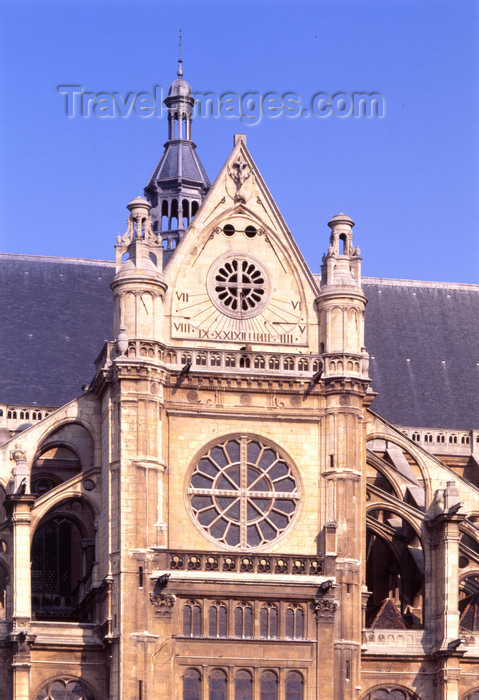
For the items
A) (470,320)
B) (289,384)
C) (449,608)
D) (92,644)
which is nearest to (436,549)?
(449,608)

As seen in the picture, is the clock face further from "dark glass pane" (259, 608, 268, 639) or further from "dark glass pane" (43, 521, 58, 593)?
"dark glass pane" (43, 521, 58, 593)

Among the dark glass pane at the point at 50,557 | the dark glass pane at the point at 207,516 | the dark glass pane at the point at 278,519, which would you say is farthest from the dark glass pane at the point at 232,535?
the dark glass pane at the point at 50,557

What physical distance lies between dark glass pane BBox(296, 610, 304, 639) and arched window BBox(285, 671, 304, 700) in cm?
106

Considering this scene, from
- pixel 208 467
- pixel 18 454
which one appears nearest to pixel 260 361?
pixel 208 467

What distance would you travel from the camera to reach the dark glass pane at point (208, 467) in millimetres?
65438

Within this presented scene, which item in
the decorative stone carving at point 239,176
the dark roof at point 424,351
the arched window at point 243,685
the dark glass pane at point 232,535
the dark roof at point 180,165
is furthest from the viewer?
the dark roof at point 180,165

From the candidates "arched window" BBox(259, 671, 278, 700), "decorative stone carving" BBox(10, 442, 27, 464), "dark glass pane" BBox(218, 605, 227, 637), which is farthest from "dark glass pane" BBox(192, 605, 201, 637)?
"decorative stone carving" BBox(10, 442, 27, 464)

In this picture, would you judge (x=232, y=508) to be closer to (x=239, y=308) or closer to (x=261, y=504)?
(x=261, y=504)

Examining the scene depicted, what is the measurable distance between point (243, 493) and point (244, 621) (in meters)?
3.76

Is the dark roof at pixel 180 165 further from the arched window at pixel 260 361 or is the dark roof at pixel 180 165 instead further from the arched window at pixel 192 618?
the arched window at pixel 192 618

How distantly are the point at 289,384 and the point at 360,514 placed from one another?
14.3 ft

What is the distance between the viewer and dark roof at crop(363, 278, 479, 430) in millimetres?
77875

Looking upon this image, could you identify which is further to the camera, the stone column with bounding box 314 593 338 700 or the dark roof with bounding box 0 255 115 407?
the dark roof with bounding box 0 255 115 407

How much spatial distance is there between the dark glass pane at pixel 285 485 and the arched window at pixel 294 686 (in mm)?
5374
